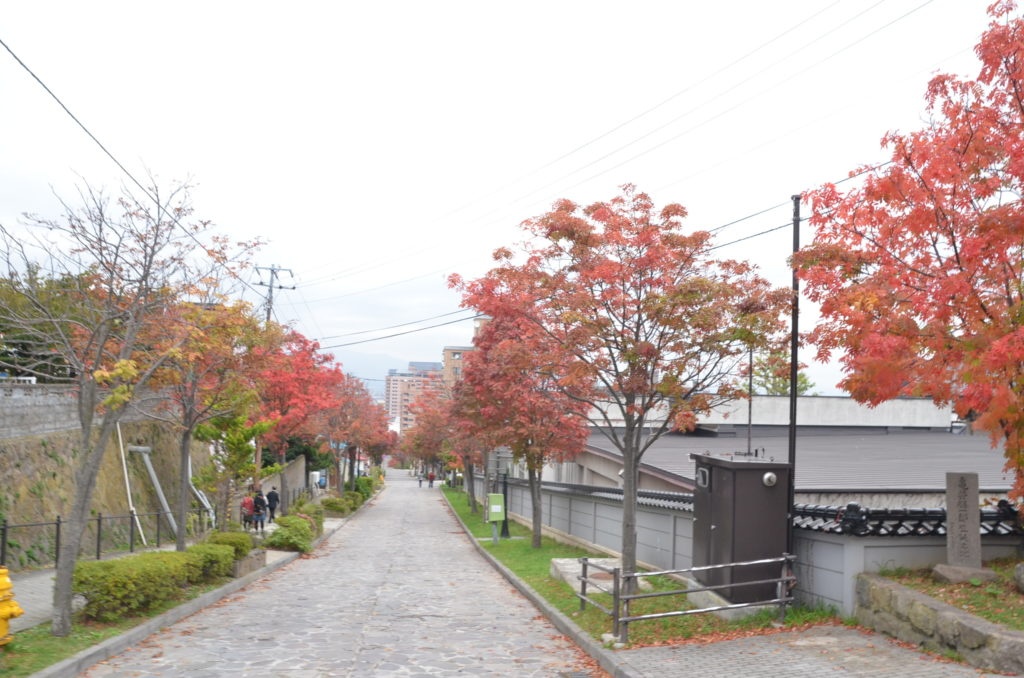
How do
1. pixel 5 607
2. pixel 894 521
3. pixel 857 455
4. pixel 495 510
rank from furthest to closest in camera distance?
pixel 495 510, pixel 857 455, pixel 894 521, pixel 5 607

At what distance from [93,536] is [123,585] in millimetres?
10410

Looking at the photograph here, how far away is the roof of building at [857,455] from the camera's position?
1770 centimetres

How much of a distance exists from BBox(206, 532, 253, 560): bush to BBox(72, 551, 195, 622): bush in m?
4.33

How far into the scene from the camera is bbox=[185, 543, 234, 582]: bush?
607 inches

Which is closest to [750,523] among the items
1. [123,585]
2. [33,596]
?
[123,585]

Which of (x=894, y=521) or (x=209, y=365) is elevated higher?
(x=209, y=365)

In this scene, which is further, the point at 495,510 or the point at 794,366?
the point at 495,510

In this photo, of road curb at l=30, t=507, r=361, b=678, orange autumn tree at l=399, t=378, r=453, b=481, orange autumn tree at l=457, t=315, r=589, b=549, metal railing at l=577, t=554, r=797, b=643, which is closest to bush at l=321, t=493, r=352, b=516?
orange autumn tree at l=399, t=378, r=453, b=481

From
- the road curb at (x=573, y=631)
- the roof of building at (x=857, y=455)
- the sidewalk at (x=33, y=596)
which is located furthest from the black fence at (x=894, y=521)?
the sidewalk at (x=33, y=596)

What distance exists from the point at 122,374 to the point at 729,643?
7.87 meters

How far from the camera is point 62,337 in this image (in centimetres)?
1050

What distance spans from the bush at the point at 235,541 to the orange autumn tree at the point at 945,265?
12.2 meters

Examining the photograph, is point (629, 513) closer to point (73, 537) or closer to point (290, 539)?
point (73, 537)

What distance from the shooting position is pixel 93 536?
20.4 m
